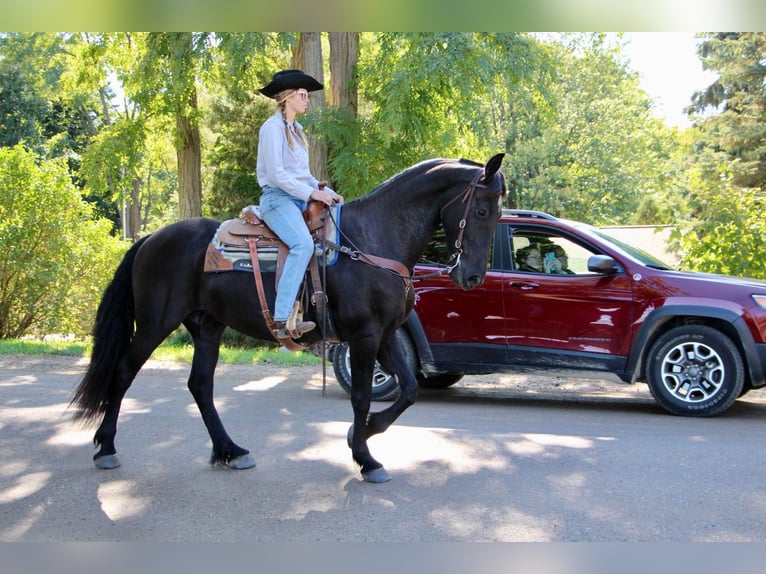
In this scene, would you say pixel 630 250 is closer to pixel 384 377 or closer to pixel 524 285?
pixel 524 285

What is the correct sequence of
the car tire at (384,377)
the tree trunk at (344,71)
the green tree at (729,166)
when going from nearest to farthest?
the car tire at (384,377) → the green tree at (729,166) → the tree trunk at (344,71)

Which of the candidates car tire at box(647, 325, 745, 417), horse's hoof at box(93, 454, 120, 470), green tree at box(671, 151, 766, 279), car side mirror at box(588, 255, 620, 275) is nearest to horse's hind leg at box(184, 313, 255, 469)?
horse's hoof at box(93, 454, 120, 470)

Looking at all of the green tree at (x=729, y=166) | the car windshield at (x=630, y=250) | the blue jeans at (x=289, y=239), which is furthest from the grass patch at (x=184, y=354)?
the green tree at (x=729, y=166)

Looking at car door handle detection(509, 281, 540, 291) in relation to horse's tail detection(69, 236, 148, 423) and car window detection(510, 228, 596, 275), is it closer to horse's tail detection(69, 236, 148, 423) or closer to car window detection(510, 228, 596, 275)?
car window detection(510, 228, 596, 275)

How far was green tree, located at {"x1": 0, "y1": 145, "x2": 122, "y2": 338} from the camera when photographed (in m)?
16.1

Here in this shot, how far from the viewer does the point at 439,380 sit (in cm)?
1019

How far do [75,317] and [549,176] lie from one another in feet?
76.9

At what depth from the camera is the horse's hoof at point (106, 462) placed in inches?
233

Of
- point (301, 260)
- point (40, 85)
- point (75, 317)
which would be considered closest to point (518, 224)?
point (301, 260)

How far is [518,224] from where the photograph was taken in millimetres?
9078

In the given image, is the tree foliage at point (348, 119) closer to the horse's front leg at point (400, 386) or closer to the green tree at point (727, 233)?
the green tree at point (727, 233)

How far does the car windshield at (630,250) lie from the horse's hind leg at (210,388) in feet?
15.7

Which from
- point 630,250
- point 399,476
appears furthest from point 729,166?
point 399,476

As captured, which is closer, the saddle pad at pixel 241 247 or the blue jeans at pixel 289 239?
the blue jeans at pixel 289 239
